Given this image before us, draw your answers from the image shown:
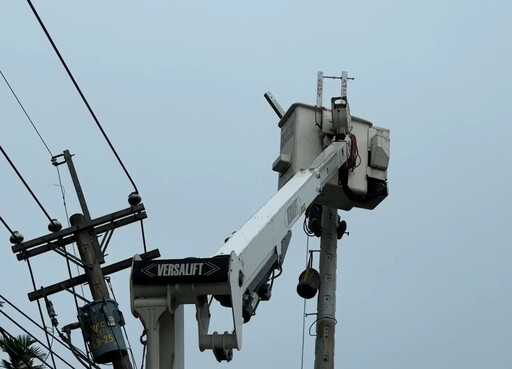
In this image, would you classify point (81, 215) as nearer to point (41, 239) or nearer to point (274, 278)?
point (41, 239)

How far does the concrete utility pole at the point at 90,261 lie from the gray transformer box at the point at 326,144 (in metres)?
2.98

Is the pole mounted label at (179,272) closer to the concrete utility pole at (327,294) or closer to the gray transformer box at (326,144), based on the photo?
the gray transformer box at (326,144)

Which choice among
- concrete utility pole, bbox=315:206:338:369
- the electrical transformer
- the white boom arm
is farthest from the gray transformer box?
the white boom arm

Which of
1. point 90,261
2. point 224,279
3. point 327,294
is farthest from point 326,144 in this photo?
point 224,279

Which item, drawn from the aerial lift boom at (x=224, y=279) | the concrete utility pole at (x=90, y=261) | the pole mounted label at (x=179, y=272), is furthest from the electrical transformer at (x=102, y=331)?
the pole mounted label at (x=179, y=272)

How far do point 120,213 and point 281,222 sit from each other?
5.82m

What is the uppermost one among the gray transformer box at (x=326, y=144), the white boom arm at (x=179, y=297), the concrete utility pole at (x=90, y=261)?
the gray transformer box at (x=326, y=144)

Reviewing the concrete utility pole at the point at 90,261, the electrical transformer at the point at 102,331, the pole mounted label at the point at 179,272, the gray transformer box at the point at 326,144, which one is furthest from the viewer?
A: the concrete utility pole at the point at 90,261

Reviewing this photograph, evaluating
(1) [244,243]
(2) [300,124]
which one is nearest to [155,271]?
(1) [244,243]

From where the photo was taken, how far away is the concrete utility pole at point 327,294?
1806 cm

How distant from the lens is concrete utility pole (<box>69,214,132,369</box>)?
18.8 m

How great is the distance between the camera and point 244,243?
12.3 meters

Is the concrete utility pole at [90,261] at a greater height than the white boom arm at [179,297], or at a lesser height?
greater

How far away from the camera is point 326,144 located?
1773cm
